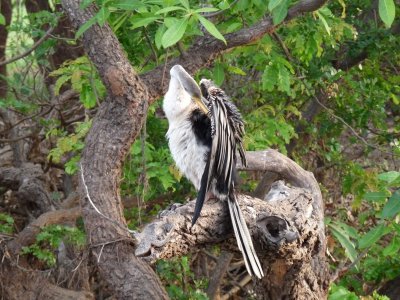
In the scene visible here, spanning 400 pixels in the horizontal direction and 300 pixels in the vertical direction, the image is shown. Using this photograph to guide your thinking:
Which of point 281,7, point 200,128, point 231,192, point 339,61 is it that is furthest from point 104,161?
point 339,61

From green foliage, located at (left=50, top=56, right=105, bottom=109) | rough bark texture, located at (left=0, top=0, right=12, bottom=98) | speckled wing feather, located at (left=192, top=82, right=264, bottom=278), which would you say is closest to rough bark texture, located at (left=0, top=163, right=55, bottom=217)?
rough bark texture, located at (left=0, top=0, right=12, bottom=98)

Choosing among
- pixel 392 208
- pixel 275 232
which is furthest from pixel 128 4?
pixel 392 208

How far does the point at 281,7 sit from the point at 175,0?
0.49 metres

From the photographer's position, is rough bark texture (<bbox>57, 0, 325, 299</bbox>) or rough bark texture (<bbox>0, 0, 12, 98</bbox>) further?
rough bark texture (<bbox>0, 0, 12, 98</bbox>)

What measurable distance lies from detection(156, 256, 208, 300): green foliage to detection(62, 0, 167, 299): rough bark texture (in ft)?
3.74

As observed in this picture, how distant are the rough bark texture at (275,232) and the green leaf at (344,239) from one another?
50 cm

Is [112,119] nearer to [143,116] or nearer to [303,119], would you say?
[143,116]

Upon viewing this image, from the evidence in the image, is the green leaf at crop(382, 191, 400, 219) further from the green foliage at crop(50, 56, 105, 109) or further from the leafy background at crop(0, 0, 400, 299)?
the green foliage at crop(50, 56, 105, 109)

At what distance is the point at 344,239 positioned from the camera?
3.88 metres

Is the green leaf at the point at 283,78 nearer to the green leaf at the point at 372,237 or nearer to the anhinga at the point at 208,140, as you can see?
the anhinga at the point at 208,140

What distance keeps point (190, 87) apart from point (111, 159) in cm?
51

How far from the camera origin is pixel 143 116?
138 inches

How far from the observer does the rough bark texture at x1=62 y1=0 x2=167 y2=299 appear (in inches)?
134

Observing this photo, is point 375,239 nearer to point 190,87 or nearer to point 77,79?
point 190,87
